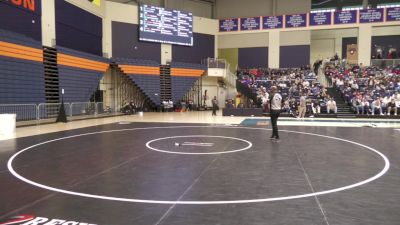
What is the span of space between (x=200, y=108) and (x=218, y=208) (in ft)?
89.1

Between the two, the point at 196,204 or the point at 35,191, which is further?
the point at 35,191

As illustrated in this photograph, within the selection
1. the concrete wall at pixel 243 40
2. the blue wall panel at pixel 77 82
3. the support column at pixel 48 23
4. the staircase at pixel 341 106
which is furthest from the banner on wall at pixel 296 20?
the support column at pixel 48 23

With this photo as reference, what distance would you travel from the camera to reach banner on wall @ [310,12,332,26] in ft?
102

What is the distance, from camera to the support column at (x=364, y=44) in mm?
30422

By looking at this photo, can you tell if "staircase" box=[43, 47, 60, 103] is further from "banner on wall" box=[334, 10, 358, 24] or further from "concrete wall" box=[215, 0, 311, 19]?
"banner on wall" box=[334, 10, 358, 24]

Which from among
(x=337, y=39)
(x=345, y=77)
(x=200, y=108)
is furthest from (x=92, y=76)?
(x=337, y=39)

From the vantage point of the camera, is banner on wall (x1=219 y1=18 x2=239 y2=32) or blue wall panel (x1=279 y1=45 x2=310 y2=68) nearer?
blue wall panel (x1=279 y1=45 x2=310 y2=68)

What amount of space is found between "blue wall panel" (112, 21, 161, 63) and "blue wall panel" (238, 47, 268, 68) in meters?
8.89

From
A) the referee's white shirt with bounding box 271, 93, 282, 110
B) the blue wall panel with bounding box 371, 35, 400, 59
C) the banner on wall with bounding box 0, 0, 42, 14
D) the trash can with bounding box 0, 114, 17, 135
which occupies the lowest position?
the trash can with bounding box 0, 114, 17, 135

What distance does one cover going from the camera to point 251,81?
28359 millimetres

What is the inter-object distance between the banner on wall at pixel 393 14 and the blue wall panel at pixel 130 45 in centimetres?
2028

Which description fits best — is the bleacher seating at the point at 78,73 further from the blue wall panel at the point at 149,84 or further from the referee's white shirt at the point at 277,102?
the referee's white shirt at the point at 277,102

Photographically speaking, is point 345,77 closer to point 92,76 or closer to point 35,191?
point 92,76

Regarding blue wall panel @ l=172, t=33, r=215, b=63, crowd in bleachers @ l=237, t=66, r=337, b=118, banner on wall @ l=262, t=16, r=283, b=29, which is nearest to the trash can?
crowd in bleachers @ l=237, t=66, r=337, b=118
